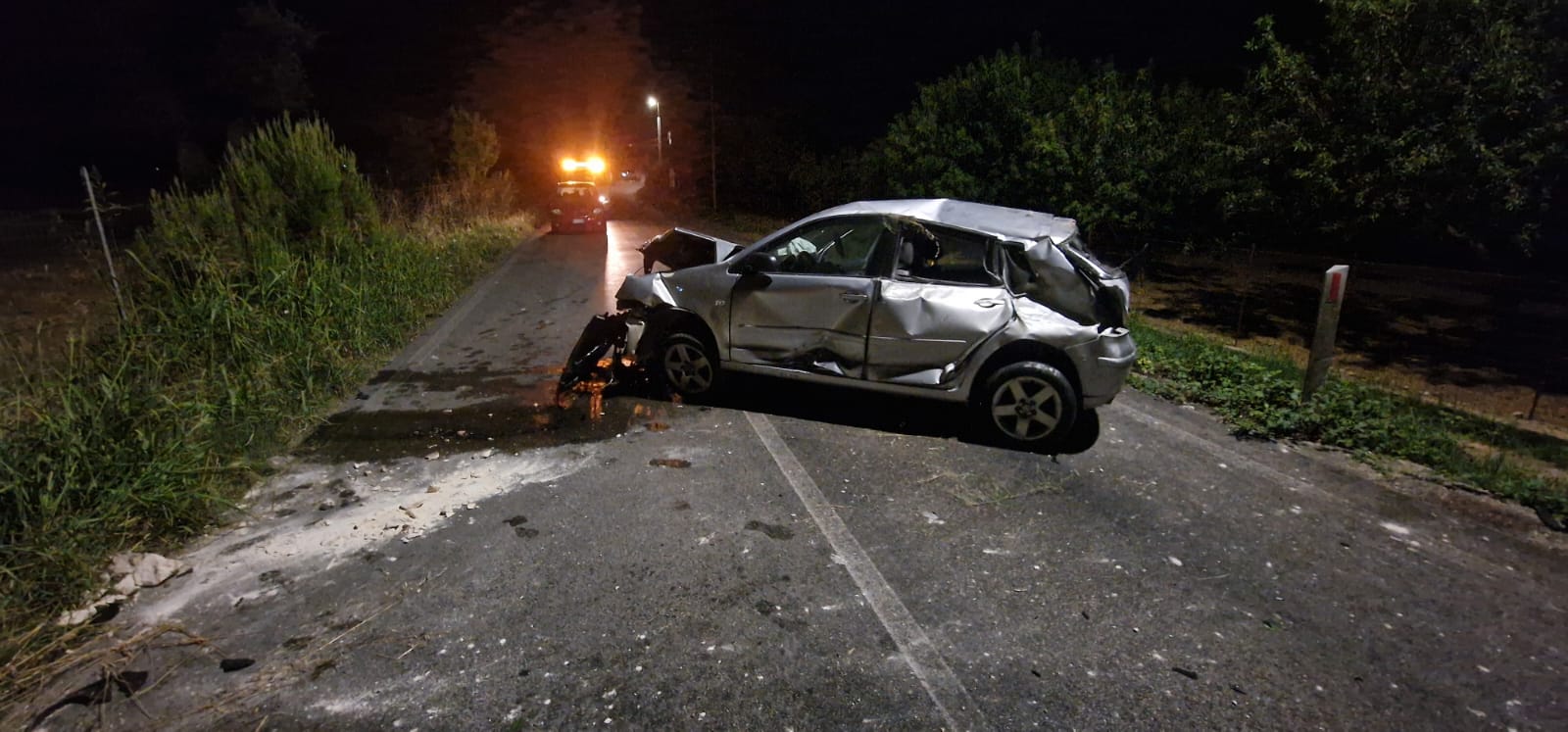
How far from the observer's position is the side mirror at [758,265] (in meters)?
6.05

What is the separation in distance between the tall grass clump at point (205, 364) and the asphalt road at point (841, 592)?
0.40 meters

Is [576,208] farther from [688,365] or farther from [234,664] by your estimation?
[234,664]

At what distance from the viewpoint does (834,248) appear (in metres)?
6.69

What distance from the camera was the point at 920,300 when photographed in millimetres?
5629

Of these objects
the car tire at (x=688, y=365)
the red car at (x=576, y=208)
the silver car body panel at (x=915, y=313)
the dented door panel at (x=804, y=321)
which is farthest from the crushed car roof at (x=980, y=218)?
the red car at (x=576, y=208)

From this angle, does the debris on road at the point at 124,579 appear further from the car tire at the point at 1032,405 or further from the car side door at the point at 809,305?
the car tire at the point at 1032,405

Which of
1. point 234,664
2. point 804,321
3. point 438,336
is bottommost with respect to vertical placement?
point 234,664

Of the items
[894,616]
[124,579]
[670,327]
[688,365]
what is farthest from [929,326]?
[124,579]

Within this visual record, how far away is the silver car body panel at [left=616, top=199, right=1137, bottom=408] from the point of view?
5383 mm

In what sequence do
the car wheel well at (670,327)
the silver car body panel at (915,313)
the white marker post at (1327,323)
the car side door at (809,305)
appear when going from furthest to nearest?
the car wheel well at (670,327) → the white marker post at (1327,323) → the car side door at (809,305) → the silver car body panel at (915,313)

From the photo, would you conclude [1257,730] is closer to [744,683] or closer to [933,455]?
[744,683]

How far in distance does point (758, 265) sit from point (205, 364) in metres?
4.78

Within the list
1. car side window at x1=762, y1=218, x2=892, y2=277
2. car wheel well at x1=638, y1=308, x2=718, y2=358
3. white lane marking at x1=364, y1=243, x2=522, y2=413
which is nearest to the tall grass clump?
white lane marking at x1=364, y1=243, x2=522, y2=413

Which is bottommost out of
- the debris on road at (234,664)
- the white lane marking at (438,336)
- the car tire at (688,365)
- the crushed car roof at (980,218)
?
the debris on road at (234,664)
